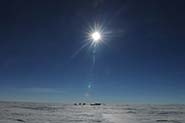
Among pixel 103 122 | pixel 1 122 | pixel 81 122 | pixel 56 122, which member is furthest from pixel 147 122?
pixel 1 122

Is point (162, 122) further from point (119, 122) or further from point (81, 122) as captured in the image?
point (81, 122)

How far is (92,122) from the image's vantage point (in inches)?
745

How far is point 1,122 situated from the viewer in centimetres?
1631

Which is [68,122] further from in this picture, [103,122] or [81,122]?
[103,122]

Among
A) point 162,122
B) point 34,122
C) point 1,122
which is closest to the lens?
point 1,122

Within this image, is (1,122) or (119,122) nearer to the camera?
(1,122)

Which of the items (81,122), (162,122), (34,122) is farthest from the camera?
(162,122)

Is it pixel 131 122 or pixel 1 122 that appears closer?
pixel 1 122

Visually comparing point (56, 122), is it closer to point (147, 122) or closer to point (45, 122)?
point (45, 122)

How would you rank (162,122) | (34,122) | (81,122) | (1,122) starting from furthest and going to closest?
(162,122), (81,122), (34,122), (1,122)

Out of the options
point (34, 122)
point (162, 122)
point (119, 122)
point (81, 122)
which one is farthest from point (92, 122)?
point (162, 122)

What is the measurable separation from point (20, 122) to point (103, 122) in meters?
6.06

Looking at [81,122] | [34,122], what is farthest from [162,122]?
[34,122]

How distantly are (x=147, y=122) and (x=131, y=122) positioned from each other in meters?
1.25
